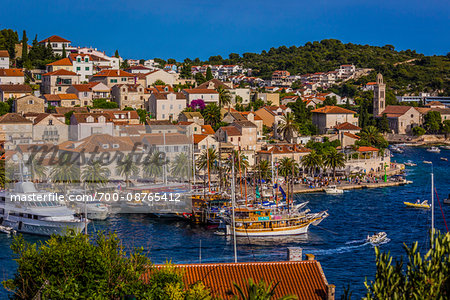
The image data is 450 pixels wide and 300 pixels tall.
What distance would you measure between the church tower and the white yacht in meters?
68.6

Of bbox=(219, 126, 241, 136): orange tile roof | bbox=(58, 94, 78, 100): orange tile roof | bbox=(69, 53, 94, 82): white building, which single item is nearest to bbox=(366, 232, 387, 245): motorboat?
bbox=(219, 126, 241, 136): orange tile roof

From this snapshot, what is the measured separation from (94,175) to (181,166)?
7.49m

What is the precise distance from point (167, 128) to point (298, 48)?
131 meters

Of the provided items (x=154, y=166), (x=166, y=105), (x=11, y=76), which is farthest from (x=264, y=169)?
(x=11, y=76)

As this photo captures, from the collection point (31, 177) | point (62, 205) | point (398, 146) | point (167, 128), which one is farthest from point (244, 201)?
point (398, 146)

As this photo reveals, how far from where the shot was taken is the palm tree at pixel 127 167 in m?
45.0

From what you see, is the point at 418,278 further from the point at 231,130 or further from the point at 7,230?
the point at 231,130

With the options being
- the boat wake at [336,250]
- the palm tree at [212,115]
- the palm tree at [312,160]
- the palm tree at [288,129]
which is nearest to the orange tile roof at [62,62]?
the palm tree at [212,115]

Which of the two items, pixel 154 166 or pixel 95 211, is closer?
pixel 95 211

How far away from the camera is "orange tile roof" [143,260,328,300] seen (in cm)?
1399

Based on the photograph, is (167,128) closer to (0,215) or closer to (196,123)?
(196,123)

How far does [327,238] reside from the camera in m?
34.4

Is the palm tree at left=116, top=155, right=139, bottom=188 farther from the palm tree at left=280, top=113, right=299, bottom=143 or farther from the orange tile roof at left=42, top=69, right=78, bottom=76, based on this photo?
the orange tile roof at left=42, top=69, right=78, bottom=76

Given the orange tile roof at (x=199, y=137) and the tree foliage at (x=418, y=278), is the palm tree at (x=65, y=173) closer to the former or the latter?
the orange tile roof at (x=199, y=137)
